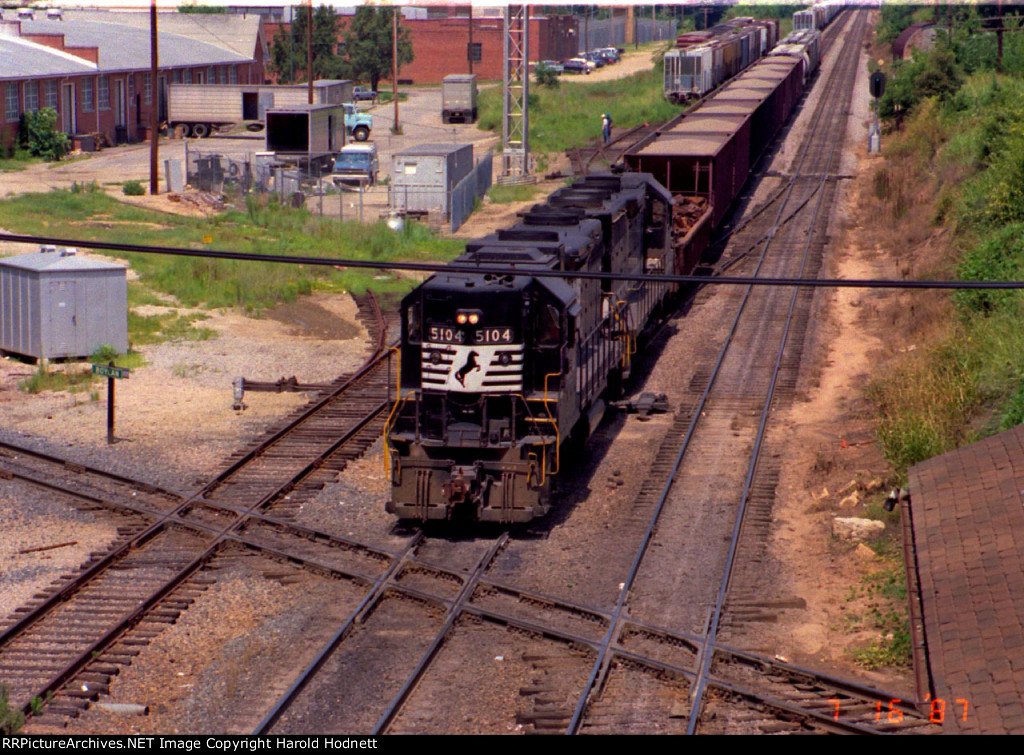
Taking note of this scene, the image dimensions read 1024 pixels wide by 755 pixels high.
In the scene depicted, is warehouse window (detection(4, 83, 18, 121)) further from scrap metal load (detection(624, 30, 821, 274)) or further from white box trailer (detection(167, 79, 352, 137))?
scrap metal load (detection(624, 30, 821, 274))

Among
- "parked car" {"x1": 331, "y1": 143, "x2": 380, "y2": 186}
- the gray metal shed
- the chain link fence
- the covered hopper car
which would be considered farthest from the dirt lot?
"parked car" {"x1": 331, "y1": 143, "x2": 380, "y2": 186}

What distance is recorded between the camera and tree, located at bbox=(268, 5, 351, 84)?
95.9m

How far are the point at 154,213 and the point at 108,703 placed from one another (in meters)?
34.4

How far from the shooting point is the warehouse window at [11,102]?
57609 mm

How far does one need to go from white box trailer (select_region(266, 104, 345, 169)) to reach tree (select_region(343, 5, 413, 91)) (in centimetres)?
4504

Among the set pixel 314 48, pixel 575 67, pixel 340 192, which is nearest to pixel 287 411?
pixel 340 192

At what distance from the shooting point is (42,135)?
195 ft

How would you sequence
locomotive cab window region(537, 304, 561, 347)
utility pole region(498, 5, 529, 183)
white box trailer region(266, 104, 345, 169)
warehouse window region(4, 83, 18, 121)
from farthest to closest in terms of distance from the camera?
warehouse window region(4, 83, 18, 121), white box trailer region(266, 104, 345, 169), utility pole region(498, 5, 529, 183), locomotive cab window region(537, 304, 561, 347)

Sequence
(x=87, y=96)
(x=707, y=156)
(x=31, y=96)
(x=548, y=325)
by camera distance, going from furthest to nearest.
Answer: (x=87, y=96) < (x=31, y=96) < (x=707, y=156) < (x=548, y=325)


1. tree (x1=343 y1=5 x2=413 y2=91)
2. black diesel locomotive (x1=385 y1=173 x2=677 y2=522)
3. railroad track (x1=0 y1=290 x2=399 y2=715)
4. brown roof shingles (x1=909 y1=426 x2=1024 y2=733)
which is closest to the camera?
brown roof shingles (x1=909 y1=426 x2=1024 y2=733)

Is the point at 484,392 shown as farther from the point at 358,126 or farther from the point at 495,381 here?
the point at 358,126

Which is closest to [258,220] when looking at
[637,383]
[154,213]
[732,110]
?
[154,213]

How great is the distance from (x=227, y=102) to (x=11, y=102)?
506 inches

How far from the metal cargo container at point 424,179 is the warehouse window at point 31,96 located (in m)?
24.9
